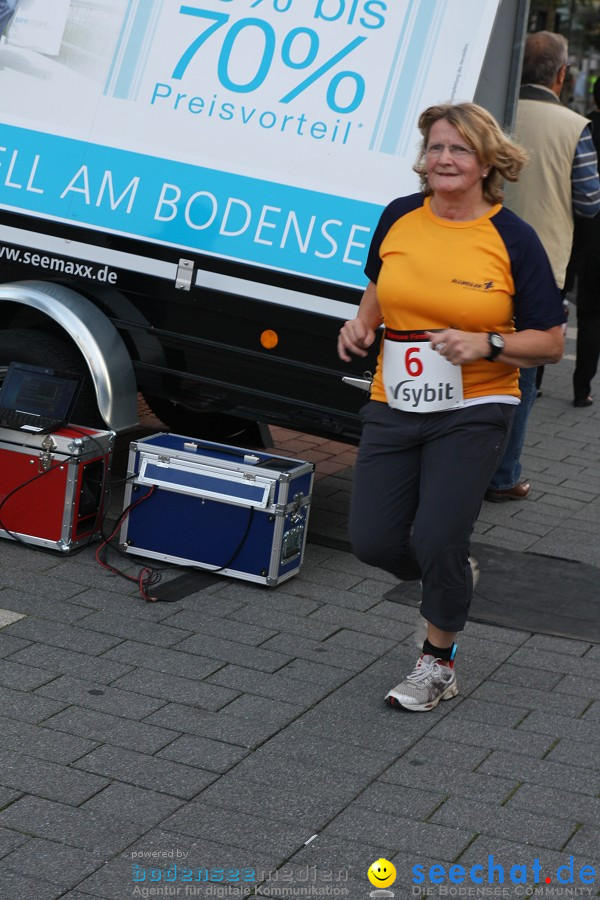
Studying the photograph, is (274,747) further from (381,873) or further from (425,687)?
(381,873)

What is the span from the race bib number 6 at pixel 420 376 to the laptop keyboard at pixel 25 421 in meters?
1.85

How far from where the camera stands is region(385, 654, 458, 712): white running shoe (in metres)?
4.11

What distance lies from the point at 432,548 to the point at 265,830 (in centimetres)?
107

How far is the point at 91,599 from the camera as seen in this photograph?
483cm

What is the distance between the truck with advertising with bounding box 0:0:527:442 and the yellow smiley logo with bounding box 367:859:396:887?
2.43 metres

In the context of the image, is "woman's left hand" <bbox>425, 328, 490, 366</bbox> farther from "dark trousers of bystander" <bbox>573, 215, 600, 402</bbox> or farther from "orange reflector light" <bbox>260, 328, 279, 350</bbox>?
"dark trousers of bystander" <bbox>573, 215, 600, 402</bbox>

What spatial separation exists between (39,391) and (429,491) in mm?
2117

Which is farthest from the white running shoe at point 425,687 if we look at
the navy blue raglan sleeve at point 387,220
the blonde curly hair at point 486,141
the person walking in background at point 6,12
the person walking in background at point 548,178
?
the person walking in background at point 6,12

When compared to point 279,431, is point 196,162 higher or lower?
higher

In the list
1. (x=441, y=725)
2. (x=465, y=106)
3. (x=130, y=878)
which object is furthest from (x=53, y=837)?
(x=465, y=106)

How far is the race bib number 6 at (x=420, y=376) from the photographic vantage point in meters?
3.88

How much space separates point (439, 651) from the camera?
4.21 meters

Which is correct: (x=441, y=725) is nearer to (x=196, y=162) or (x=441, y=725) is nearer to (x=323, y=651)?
(x=323, y=651)

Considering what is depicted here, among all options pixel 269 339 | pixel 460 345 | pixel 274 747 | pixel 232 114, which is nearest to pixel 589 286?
pixel 269 339
